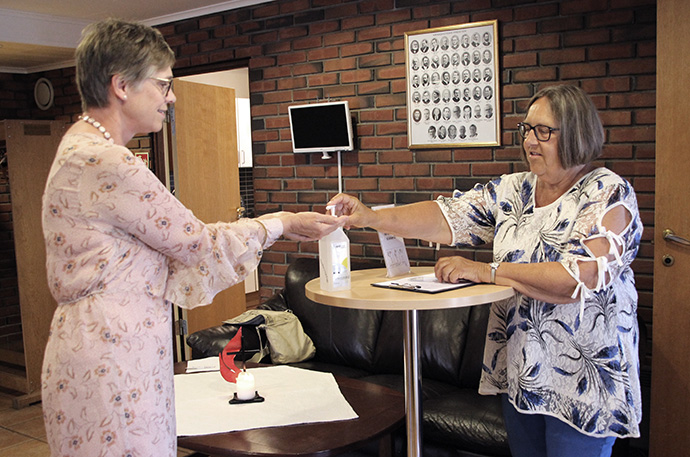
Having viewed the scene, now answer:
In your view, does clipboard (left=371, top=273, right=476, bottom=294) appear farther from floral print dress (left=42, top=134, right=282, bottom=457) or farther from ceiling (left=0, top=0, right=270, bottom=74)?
ceiling (left=0, top=0, right=270, bottom=74)

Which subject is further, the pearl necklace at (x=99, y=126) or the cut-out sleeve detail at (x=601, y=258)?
the cut-out sleeve detail at (x=601, y=258)

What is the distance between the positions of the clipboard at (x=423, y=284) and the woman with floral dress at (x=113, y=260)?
0.65m

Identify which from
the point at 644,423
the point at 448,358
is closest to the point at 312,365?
the point at 448,358

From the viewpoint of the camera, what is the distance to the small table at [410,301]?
1.75 m

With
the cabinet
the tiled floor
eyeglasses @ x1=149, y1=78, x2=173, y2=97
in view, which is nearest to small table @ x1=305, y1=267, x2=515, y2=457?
eyeglasses @ x1=149, y1=78, x2=173, y2=97

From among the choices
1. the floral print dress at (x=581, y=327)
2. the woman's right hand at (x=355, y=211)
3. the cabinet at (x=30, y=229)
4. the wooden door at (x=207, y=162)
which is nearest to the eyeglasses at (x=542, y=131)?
the floral print dress at (x=581, y=327)

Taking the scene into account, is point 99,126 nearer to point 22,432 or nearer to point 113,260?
point 113,260

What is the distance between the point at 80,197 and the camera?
53.7 inches

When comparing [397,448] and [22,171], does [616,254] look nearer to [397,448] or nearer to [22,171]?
[397,448]

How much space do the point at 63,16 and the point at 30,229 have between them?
174 cm

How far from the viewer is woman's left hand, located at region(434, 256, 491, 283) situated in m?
1.92

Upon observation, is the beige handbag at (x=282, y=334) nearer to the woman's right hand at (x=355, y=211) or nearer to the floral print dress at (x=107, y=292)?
the woman's right hand at (x=355, y=211)

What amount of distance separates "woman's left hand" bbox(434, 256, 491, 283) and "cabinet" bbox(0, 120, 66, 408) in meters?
3.32

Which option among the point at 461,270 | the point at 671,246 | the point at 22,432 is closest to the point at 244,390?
the point at 461,270
